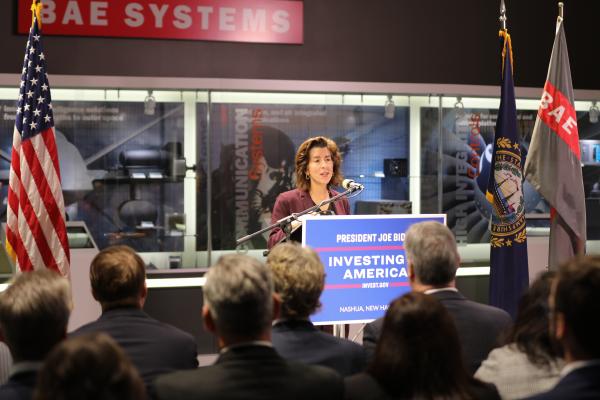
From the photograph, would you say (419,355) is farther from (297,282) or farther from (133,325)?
(133,325)

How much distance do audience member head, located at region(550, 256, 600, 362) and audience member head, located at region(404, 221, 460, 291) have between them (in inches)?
42.3

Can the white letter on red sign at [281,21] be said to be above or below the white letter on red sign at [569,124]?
above

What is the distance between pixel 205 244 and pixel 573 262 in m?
4.80

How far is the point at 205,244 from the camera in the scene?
21.8ft

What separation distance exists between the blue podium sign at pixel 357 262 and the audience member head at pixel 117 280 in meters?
1.41

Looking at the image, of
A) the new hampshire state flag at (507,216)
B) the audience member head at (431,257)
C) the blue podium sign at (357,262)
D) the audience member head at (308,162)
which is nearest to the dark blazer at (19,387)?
the audience member head at (431,257)

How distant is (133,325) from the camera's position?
9.21ft

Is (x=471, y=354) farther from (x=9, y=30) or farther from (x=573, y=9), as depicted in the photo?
(x=573, y=9)

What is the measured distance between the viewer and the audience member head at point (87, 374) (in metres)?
1.59

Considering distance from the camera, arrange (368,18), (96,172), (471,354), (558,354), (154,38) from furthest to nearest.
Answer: (368,18), (154,38), (96,172), (471,354), (558,354)

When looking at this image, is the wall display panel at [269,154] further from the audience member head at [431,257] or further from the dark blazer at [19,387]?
the dark blazer at [19,387]

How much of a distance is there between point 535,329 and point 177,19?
16.8 ft

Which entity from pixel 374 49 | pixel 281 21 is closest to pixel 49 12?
pixel 281 21

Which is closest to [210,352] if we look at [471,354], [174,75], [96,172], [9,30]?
[96,172]
